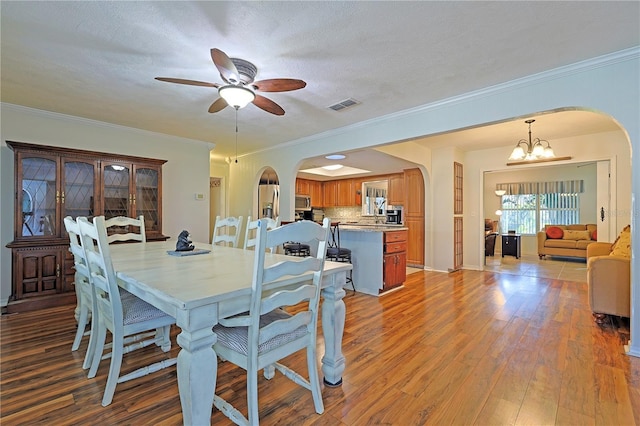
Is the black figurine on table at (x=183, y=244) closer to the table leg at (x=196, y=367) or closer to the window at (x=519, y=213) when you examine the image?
the table leg at (x=196, y=367)

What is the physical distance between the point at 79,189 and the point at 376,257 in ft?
12.4

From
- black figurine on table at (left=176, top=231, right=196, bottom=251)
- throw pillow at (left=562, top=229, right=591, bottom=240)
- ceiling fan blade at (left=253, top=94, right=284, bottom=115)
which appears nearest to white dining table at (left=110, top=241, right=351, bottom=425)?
black figurine on table at (left=176, top=231, right=196, bottom=251)

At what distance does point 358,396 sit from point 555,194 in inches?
355

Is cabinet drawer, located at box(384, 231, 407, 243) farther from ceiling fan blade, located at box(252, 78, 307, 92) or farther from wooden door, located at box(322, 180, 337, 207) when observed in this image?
wooden door, located at box(322, 180, 337, 207)

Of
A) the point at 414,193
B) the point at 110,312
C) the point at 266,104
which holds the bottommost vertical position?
the point at 110,312

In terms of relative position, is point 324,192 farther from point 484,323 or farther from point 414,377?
point 414,377

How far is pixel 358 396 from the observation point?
176 cm

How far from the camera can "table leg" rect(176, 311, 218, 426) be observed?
3.94 ft

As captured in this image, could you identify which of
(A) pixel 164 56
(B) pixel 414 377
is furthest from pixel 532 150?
(A) pixel 164 56

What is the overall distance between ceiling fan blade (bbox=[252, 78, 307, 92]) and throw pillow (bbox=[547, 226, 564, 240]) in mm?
7930

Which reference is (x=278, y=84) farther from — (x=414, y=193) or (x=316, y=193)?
(x=316, y=193)

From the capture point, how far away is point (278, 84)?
7.04ft

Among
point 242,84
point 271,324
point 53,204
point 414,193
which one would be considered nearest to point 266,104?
point 242,84

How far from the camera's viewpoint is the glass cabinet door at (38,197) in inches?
125
